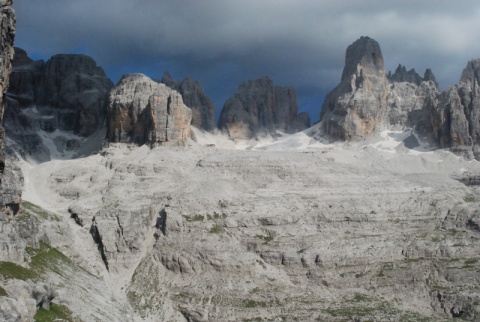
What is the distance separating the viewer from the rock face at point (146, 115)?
169m

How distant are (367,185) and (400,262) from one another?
1064 inches

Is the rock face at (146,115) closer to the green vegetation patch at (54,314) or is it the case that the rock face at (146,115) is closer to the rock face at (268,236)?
the rock face at (268,236)

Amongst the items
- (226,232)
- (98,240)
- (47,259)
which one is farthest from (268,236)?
(47,259)

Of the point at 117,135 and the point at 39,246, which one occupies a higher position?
the point at 117,135

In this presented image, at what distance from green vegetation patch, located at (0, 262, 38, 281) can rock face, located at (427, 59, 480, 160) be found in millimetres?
127611

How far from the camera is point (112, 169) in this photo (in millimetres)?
161750

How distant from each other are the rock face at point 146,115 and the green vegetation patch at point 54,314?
245ft

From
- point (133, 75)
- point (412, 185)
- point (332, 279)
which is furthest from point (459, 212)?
point (133, 75)

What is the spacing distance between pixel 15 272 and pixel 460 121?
135672 mm

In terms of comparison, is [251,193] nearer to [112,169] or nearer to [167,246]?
[167,246]

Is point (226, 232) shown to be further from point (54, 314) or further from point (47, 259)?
point (54, 314)

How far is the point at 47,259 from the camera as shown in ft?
395

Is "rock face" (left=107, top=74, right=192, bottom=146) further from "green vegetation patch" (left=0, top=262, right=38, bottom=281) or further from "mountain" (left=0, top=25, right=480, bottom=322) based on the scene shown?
"green vegetation patch" (left=0, top=262, right=38, bottom=281)

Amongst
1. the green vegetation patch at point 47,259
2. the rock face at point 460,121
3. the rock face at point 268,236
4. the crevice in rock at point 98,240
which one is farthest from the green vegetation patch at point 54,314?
the rock face at point 460,121
